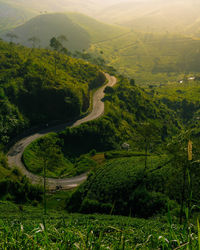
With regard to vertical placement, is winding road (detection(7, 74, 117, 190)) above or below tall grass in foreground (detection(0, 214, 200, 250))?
below

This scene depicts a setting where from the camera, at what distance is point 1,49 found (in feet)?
456

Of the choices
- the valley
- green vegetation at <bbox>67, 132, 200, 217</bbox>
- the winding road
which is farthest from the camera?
the winding road

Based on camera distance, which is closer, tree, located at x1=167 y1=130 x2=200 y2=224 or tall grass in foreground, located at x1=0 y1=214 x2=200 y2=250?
tree, located at x1=167 y1=130 x2=200 y2=224

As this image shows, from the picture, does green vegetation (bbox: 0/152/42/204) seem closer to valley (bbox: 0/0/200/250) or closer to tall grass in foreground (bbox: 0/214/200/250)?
valley (bbox: 0/0/200/250)

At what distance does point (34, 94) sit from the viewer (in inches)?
4178

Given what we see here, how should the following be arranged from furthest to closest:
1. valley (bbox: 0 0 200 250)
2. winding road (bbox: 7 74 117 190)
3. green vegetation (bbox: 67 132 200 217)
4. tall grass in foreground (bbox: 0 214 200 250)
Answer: winding road (bbox: 7 74 117 190)
green vegetation (bbox: 67 132 200 217)
valley (bbox: 0 0 200 250)
tall grass in foreground (bbox: 0 214 200 250)

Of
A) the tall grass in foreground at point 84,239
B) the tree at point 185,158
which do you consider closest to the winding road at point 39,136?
the tree at point 185,158

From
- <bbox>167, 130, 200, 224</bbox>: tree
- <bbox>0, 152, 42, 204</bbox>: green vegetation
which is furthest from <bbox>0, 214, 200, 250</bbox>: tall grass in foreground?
<bbox>0, 152, 42, 204</bbox>: green vegetation

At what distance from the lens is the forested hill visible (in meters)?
89.9

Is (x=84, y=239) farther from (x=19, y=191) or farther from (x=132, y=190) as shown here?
(x=19, y=191)

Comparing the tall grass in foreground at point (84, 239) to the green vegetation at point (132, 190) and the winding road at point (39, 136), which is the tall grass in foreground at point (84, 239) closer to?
the green vegetation at point (132, 190)

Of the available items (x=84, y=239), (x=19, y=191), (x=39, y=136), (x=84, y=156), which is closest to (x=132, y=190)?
(x=19, y=191)

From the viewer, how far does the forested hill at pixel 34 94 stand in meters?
89.9

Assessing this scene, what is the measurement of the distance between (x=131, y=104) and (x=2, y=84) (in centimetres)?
7932
